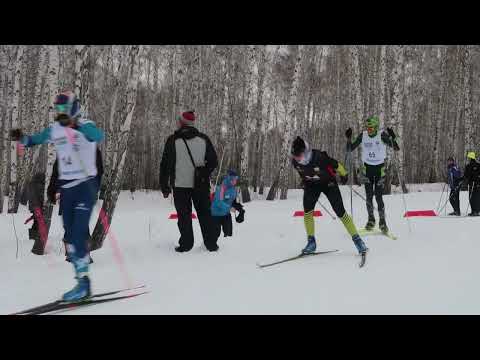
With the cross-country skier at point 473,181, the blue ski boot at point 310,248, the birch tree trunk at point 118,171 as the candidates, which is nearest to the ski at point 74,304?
the birch tree trunk at point 118,171

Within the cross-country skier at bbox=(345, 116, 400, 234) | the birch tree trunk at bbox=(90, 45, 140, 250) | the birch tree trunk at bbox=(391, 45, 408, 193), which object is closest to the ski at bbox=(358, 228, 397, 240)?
the cross-country skier at bbox=(345, 116, 400, 234)

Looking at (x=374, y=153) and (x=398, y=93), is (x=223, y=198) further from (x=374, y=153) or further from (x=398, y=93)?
(x=398, y=93)

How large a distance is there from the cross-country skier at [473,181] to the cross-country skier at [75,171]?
10.3 m

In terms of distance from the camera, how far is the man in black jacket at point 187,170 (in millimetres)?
5793

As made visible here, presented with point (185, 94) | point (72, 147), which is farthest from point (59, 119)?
point (185, 94)

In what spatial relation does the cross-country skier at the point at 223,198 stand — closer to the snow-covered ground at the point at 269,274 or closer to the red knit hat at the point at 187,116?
the snow-covered ground at the point at 269,274

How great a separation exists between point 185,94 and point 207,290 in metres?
22.4

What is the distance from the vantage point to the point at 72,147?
377 cm

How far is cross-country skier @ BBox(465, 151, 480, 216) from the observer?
35.5ft

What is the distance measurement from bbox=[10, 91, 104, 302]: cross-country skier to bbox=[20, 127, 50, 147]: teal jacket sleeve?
6 centimetres

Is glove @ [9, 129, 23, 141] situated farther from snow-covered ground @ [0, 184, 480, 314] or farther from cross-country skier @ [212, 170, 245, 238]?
cross-country skier @ [212, 170, 245, 238]

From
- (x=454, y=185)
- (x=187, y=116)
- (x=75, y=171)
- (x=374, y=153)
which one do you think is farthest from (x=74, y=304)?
(x=454, y=185)

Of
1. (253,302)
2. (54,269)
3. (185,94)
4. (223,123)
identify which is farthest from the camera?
(185,94)

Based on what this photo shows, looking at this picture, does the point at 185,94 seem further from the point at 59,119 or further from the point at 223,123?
the point at 59,119
